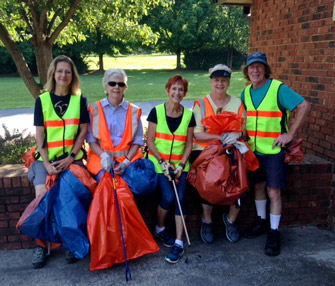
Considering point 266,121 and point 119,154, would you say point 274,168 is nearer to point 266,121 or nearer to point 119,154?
point 266,121

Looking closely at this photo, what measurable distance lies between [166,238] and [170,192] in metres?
0.53

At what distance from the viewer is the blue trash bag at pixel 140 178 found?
3301 mm

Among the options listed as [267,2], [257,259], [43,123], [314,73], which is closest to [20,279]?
[43,123]

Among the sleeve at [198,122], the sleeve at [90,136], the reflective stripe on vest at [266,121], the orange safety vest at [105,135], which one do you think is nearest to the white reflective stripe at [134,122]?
the orange safety vest at [105,135]

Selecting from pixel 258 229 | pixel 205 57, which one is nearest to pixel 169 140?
pixel 258 229

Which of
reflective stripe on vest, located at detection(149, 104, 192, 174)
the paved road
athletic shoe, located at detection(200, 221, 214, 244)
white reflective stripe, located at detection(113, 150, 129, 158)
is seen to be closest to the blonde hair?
white reflective stripe, located at detection(113, 150, 129, 158)

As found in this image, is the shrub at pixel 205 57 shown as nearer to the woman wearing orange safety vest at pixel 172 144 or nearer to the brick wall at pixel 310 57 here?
the brick wall at pixel 310 57

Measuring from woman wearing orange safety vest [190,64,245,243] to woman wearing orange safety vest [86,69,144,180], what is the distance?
0.64 m

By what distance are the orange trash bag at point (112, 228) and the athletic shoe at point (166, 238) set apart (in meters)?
0.33

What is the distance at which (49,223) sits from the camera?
3.12 metres

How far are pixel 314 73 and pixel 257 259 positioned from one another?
233cm

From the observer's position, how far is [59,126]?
11.0ft

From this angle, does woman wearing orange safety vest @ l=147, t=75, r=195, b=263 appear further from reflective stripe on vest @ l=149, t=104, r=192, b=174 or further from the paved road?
the paved road

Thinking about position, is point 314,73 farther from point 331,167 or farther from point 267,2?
point 267,2
